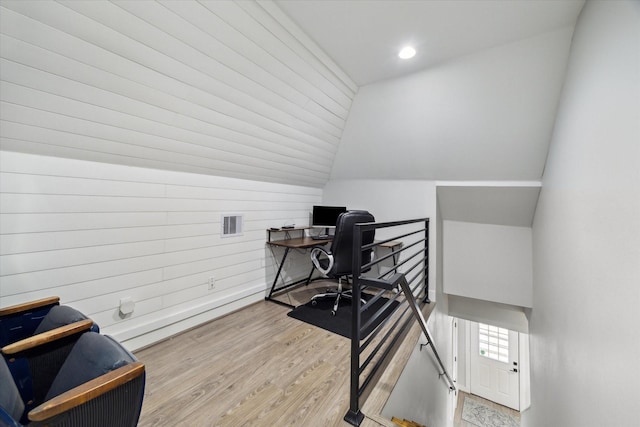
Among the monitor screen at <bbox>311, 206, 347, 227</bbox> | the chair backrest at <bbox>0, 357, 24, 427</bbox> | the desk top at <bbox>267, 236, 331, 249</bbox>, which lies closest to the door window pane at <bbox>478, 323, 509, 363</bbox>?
the monitor screen at <bbox>311, 206, 347, 227</bbox>

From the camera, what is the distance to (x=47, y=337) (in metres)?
1.11

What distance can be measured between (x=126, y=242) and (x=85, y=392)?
1605mm

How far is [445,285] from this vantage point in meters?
4.20

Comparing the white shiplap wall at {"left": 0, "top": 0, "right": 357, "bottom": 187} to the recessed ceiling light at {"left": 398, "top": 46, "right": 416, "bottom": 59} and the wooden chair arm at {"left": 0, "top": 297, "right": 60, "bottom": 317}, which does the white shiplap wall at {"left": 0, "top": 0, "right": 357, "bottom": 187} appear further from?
the wooden chair arm at {"left": 0, "top": 297, "right": 60, "bottom": 317}

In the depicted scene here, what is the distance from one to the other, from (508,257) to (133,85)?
466cm

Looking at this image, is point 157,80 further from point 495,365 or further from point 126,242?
point 495,365

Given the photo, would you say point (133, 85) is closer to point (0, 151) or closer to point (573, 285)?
point (0, 151)

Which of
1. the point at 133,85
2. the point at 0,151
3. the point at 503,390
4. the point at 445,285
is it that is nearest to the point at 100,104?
the point at 133,85

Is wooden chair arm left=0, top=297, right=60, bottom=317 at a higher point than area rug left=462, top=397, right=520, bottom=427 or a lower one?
higher

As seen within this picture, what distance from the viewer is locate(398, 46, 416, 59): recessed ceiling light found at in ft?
→ 7.55

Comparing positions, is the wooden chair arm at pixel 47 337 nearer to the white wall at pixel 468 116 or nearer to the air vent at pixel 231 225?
the air vent at pixel 231 225

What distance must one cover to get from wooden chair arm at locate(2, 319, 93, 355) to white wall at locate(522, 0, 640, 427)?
2325 millimetres

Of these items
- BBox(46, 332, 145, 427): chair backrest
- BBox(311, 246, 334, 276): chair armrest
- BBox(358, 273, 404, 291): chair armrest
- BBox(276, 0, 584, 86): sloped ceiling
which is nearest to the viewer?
BBox(46, 332, 145, 427): chair backrest

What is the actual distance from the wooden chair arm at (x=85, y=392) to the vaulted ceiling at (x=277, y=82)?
1.65m
